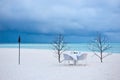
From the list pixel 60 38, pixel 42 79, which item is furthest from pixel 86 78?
pixel 60 38

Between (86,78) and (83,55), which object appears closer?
(86,78)

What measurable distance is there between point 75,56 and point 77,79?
3.00 m

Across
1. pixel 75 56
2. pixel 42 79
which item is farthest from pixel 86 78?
pixel 75 56

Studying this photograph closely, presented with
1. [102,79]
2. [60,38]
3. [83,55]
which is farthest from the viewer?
[60,38]

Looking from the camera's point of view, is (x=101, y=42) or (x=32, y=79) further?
(x=101, y=42)

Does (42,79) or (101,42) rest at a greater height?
(101,42)

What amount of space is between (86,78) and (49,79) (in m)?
0.82

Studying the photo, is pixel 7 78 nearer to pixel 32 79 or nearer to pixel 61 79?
pixel 32 79

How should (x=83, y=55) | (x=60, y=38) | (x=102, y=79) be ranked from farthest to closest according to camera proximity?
1. (x=60, y=38)
2. (x=83, y=55)
3. (x=102, y=79)

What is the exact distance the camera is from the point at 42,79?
17.0 ft

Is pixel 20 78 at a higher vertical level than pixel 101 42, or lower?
lower

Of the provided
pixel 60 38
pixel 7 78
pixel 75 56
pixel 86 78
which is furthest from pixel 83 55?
pixel 7 78

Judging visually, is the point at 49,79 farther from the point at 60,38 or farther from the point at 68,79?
the point at 60,38

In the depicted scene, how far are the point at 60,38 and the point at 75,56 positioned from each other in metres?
1.93
